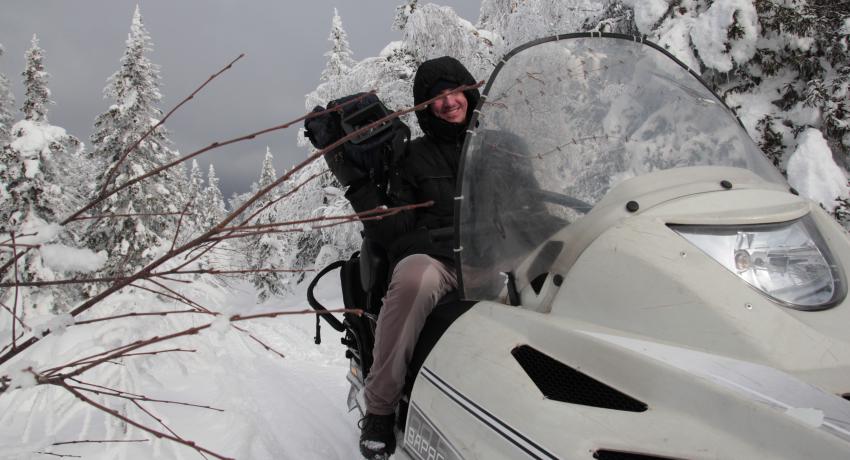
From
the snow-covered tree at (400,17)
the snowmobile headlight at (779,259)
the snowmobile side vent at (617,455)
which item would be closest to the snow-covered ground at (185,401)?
the snowmobile side vent at (617,455)

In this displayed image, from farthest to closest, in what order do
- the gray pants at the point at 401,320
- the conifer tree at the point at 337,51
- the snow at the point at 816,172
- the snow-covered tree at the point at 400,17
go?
the conifer tree at the point at 337,51 → the snow-covered tree at the point at 400,17 → the snow at the point at 816,172 → the gray pants at the point at 401,320

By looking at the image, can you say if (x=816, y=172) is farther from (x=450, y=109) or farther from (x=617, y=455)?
(x=617, y=455)

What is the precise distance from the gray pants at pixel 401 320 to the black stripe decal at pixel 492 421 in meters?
0.31

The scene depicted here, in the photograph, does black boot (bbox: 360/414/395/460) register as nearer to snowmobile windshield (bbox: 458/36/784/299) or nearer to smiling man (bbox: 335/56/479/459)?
smiling man (bbox: 335/56/479/459)

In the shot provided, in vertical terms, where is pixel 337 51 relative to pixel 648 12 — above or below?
above

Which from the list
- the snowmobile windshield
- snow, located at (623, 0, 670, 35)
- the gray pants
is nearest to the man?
the gray pants

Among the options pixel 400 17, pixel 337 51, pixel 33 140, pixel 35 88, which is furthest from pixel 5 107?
pixel 400 17

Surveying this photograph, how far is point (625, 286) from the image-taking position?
4.54 ft

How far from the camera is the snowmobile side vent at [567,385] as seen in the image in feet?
4.05

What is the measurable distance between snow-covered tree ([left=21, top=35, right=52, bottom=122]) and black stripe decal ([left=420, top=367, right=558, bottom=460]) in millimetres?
18681

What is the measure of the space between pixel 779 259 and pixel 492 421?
95cm

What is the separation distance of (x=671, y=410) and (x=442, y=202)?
171 centimetres

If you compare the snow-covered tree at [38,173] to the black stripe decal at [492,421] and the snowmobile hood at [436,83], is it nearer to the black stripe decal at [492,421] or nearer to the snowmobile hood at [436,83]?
the snowmobile hood at [436,83]

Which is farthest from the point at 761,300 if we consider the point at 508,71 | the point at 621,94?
the point at 508,71
